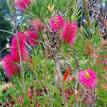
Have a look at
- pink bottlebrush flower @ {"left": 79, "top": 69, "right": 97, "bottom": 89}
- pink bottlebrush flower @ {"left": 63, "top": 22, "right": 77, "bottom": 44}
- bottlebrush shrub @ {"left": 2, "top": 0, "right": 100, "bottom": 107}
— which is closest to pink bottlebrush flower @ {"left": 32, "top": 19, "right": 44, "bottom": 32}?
bottlebrush shrub @ {"left": 2, "top": 0, "right": 100, "bottom": 107}

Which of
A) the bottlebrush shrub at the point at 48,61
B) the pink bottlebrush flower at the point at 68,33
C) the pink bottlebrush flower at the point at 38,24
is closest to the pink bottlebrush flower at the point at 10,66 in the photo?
the bottlebrush shrub at the point at 48,61

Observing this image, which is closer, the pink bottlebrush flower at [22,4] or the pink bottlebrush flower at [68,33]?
the pink bottlebrush flower at [68,33]

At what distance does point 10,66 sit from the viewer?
1.81 m

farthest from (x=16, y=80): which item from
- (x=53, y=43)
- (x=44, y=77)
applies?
(x=53, y=43)

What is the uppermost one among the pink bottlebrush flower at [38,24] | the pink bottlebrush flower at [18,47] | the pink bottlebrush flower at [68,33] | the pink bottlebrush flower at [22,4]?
the pink bottlebrush flower at [22,4]

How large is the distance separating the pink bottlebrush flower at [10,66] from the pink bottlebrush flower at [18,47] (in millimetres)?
20

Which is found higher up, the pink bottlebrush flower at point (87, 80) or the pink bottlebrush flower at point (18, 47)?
the pink bottlebrush flower at point (18, 47)

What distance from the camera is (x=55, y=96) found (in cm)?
220

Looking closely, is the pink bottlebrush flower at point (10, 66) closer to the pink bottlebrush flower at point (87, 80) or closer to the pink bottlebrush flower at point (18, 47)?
the pink bottlebrush flower at point (18, 47)

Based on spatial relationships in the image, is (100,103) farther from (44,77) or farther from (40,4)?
(40,4)

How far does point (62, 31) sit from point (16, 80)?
0.43 metres

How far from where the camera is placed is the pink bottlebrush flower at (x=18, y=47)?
71.3 inches

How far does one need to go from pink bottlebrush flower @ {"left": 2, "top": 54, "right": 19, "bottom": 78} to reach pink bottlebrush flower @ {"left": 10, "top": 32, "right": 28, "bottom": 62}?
2 centimetres

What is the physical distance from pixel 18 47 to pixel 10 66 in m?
0.09
